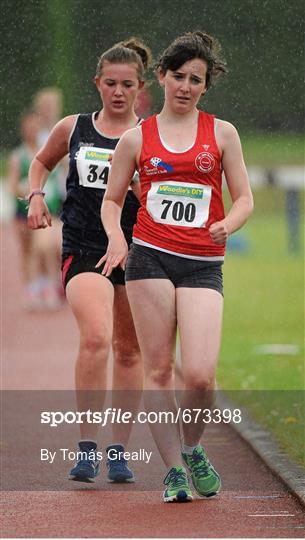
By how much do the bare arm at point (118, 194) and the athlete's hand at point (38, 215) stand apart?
766 millimetres

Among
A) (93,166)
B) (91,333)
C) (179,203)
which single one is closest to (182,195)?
(179,203)

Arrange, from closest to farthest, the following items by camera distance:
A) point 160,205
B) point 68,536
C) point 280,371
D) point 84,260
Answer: point 68,536, point 160,205, point 84,260, point 280,371

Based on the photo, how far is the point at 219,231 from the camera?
6578 mm

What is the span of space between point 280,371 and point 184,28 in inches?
161

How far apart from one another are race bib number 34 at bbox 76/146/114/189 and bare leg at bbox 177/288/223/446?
37.1 inches

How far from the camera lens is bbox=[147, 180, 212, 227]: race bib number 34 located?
6.72 metres

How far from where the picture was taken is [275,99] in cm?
1002

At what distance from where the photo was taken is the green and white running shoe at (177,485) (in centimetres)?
690

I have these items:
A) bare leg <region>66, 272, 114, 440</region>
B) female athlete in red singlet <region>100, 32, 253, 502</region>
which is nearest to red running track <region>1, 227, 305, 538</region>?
female athlete in red singlet <region>100, 32, 253, 502</region>

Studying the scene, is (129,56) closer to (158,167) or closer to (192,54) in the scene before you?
(192,54)

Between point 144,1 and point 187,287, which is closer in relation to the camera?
point 187,287

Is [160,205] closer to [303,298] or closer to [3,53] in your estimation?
[3,53]

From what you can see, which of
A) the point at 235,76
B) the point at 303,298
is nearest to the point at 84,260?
the point at 235,76

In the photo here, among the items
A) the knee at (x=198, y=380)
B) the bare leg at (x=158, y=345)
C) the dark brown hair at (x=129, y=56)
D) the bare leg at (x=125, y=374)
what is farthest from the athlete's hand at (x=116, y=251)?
the dark brown hair at (x=129, y=56)
